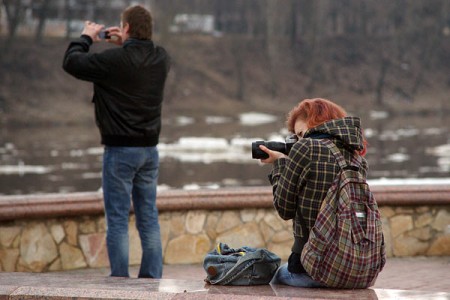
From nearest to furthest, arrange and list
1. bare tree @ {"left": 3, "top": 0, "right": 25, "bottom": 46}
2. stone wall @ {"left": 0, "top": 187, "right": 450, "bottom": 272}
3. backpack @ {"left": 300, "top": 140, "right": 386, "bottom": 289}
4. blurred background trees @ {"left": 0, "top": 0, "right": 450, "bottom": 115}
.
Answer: backpack @ {"left": 300, "top": 140, "right": 386, "bottom": 289} < stone wall @ {"left": 0, "top": 187, "right": 450, "bottom": 272} < bare tree @ {"left": 3, "top": 0, "right": 25, "bottom": 46} < blurred background trees @ {"left": 0, "top": 0, "right": 450, "bottom": 115}

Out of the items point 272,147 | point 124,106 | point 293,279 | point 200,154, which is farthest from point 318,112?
point 200,154

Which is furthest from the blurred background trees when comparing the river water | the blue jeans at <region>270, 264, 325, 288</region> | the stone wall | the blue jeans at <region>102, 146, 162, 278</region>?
the blue jeans at <region>270, 264, 325, 288</region>

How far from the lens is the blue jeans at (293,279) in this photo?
15.4 feet

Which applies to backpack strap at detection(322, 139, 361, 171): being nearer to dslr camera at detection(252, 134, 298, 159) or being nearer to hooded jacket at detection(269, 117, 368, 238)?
hooded jacket at detection(269, 117, 368, 238)

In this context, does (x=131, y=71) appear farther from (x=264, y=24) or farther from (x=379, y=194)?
(x=264, y=24)

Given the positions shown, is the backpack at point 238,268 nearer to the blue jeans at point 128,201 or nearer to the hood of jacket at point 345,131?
the hood of jacket at point 345,131

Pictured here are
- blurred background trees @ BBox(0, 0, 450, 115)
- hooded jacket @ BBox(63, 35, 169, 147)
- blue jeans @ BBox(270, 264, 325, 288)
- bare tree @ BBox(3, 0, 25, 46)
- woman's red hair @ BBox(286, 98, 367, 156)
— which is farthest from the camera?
blurred background trees @ BBox(0, 0, 450, 115)

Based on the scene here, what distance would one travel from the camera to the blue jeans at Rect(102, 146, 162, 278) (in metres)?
6.13

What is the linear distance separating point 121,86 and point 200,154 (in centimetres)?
2422

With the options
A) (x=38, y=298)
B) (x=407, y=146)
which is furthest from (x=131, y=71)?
(x=407, y=146)

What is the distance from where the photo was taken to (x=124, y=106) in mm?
6164

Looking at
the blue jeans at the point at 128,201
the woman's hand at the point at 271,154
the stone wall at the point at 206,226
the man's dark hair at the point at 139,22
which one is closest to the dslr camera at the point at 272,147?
the woman's hand at the point at 271,154

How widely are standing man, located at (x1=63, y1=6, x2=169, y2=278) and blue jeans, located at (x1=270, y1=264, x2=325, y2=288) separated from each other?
161 centimetres

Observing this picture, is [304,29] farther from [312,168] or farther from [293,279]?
[312,168]
